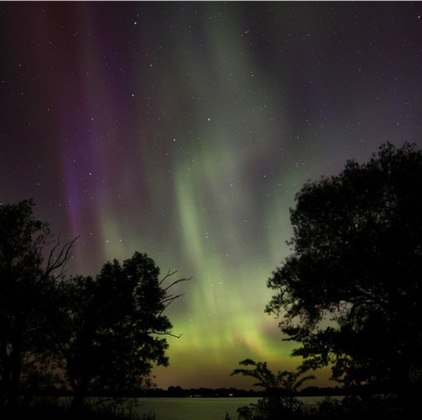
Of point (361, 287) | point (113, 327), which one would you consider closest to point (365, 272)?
point (361, 287)

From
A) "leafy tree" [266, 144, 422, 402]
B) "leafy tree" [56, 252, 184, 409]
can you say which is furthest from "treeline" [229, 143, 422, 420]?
"leafy tree" [56, 252, 184, 409]

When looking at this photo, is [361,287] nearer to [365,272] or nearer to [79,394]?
[365,272]

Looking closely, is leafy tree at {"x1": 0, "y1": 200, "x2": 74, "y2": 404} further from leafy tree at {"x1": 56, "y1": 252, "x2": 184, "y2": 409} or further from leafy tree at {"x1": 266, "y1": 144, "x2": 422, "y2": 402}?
leafy tree at {"x1": 266, "y1": 144, "x2": 422, "y2": 402}

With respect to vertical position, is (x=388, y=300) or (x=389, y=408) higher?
(x=388, y=300)

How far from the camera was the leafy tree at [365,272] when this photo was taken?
1898 centimetres

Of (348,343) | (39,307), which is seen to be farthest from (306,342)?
(39,307)

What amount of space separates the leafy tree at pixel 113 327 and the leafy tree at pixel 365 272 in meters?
8.56

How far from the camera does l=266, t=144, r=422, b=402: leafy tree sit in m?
19.0

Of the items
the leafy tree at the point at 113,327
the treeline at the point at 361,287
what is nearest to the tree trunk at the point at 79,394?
the leafy tree at the point at 113,327

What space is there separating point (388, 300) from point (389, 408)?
17.1ft

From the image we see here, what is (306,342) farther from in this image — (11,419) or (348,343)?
(11,419)

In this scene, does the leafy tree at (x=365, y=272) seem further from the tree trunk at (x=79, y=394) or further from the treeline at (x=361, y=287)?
the tree trunk at (x=79, y=394)

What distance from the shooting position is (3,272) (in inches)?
855

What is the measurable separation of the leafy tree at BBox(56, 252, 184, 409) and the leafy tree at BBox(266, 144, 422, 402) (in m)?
8.56
